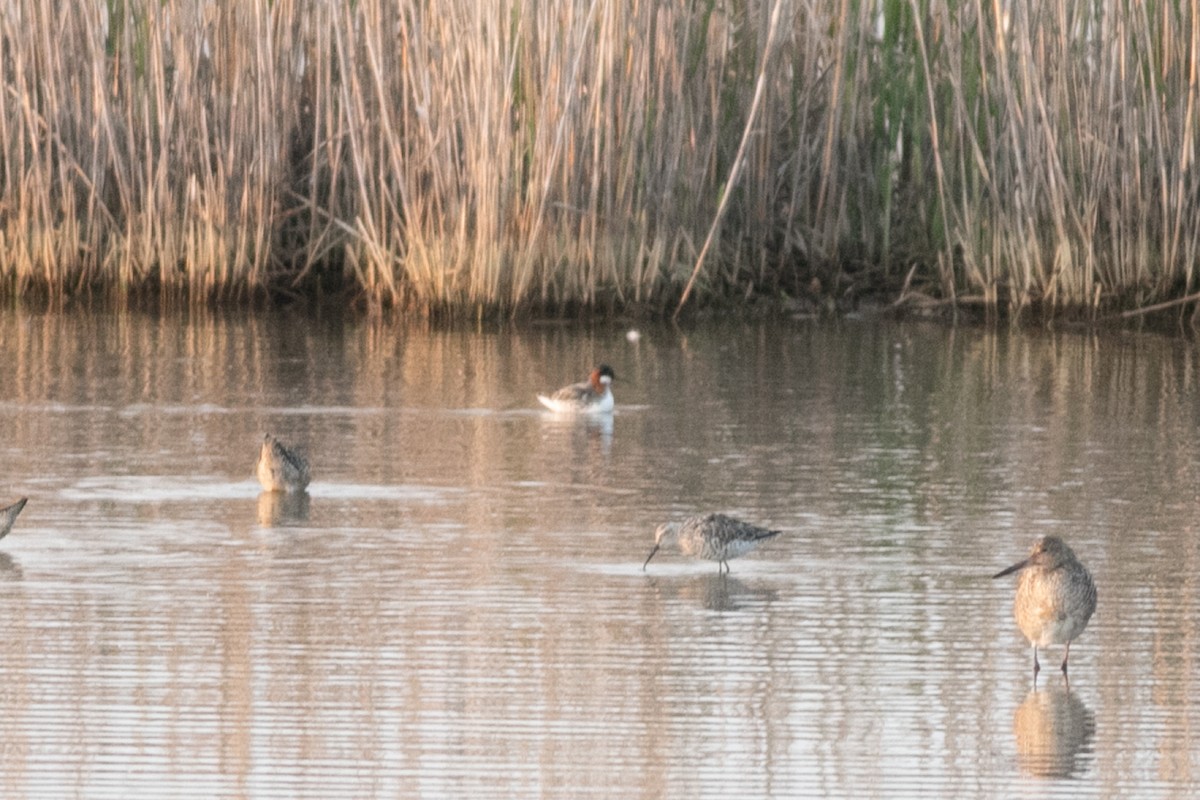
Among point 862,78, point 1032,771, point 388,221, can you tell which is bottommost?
point 1032,771

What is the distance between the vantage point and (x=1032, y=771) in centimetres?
518

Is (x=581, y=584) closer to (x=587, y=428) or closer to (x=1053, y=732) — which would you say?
(x=1053, y=732)

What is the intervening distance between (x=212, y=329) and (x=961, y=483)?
6.72 meters

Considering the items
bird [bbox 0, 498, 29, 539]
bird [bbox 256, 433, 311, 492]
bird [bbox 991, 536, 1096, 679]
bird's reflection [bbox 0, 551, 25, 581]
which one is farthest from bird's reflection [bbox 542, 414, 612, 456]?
bird [bbox 991, 536, 1096, 679]

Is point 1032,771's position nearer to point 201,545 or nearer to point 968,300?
point 201,545

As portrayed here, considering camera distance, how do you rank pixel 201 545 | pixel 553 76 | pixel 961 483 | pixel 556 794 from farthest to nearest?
pixel 553 76, pixel 961 483, pixel 201 545, pixel 556 794

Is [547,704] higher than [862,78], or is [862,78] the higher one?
[862,78]

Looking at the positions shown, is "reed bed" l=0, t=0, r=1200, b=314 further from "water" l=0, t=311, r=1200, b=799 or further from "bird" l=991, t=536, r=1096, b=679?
"bird" l=991, t=536, r=1096, b=679

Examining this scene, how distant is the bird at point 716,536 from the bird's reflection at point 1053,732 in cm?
159

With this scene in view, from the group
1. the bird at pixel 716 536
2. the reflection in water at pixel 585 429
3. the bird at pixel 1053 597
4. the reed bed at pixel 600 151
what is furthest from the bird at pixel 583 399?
the bird at pixel 1053 597

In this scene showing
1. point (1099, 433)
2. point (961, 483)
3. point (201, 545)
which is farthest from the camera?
point (1099, 433)

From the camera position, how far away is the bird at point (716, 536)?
735cm

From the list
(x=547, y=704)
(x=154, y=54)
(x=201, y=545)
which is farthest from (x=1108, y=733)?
(x=154, y=54)

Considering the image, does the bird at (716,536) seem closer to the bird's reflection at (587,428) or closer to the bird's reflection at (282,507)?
the bird's reflection at (282,507)
